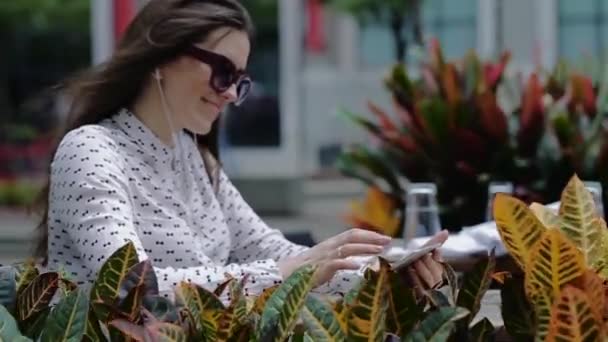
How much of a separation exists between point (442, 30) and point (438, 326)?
17407 mm

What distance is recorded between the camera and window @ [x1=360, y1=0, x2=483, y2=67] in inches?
683

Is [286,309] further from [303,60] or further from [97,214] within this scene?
[303,60]

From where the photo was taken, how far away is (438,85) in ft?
13.6

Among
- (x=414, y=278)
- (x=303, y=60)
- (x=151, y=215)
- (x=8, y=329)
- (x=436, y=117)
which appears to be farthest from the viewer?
(x=303, y=60)

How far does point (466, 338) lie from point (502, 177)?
268 centimetres

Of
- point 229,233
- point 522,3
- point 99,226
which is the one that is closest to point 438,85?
point 229,233

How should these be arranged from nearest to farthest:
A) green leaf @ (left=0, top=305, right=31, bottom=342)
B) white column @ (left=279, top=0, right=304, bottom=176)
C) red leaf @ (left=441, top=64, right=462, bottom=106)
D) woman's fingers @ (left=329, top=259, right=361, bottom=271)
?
green leaf @ (left=0, top=305, right=31, bottom=342)
woman's fingers @ (left=329, top=259, right=361, bottom=271)
red leaf @ (left=441, top=64, right=462, bottom=106)
white column @ (left=279, top=0, right=304, bottom=176)

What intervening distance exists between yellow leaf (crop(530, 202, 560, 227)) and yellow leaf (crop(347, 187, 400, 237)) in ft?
7.87

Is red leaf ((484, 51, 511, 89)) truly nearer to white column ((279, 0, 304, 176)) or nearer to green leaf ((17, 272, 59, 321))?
green leaf ((17, 272, 59, 321))

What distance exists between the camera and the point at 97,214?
6.99ft

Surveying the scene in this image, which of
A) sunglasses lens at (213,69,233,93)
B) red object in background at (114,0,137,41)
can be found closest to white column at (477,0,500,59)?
red object in background at (114,0,137,41)

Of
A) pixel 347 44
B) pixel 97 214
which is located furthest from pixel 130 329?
pixel 347 44

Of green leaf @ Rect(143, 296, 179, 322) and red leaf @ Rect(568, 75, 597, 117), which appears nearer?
green leaf @ Rect(143, 296, 179, 322)

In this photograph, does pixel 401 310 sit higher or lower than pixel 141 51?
lower
